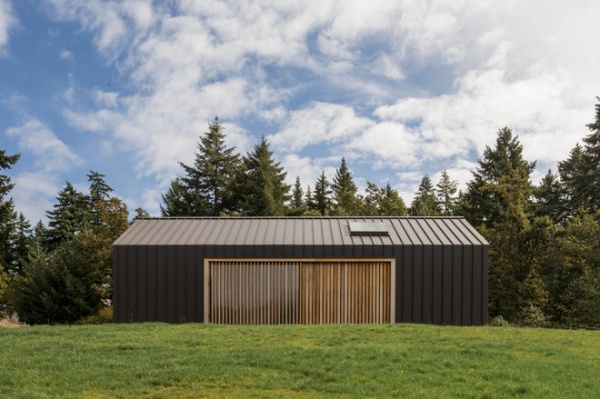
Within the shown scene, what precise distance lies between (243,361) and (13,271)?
113 ft

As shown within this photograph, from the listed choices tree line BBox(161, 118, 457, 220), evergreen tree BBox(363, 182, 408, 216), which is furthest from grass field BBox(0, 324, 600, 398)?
tree line BBox(161, 118, 457, 220)

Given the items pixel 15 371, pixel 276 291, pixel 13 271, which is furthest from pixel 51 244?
pixel 15 371

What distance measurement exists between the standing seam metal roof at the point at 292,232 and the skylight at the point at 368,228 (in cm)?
16

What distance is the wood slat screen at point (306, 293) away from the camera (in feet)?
39.2

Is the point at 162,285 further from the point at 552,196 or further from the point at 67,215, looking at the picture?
the point at 552,196

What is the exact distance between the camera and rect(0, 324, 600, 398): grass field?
5375mm

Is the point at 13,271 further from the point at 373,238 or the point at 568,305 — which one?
the point at 568,305

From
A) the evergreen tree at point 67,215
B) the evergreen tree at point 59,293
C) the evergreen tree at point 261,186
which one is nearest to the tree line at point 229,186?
the evergreen tree at point 261,186

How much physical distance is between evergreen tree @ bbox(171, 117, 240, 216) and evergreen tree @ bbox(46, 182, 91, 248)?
9129 millimetres

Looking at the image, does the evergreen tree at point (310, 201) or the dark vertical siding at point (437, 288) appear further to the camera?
the evergreen tree at point (310, 201)

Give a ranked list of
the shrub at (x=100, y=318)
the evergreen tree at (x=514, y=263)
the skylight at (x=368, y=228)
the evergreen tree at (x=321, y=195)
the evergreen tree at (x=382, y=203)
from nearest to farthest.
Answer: the skylight at (x=368, y=228) < the shrub at (x=100, y=318) < the evergreen tree at (x=514, y=263) < the evergreen tree at (x=382, y=203) < the evergreen tree at (x=321, y=195)

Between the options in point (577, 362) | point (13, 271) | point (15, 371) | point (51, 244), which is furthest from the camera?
point (51, 244)

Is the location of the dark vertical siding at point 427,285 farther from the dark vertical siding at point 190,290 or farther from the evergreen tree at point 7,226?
the evergreen tree at point 7,226

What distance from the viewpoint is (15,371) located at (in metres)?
6.17
